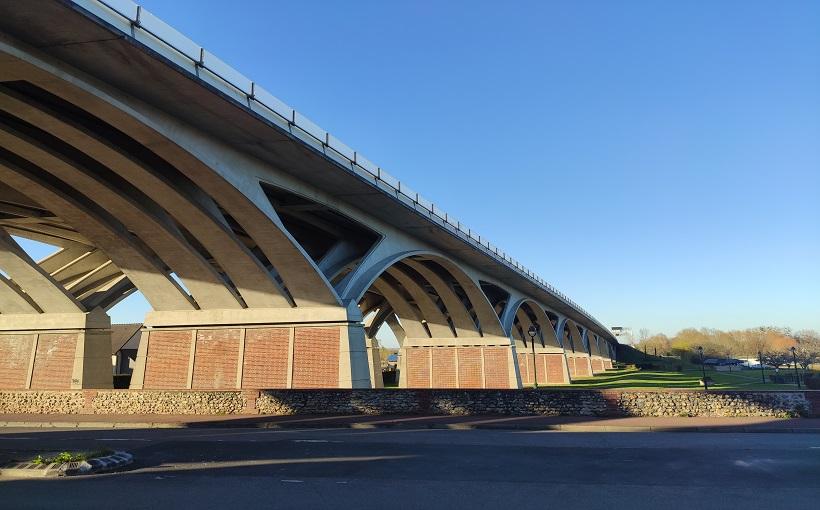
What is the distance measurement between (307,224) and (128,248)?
27.7ft

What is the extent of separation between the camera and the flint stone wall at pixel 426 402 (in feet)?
54.3

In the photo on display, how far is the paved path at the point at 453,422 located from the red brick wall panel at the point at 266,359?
12.8ft

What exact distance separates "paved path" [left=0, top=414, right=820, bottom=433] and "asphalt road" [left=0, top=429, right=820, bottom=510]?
42.9 inches

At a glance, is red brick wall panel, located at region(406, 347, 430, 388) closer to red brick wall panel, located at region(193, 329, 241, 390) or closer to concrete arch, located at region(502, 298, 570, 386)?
concrete arch, located at region(502, 298, 570, 386)

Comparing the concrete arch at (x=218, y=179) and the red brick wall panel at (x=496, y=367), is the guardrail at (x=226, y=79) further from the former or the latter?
the red brick wall panel at (x=496, y=367)

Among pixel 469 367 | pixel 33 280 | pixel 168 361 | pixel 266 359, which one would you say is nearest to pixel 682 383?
pixel 469 367

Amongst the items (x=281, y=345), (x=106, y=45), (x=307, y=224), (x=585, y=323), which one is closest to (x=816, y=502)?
(x=106, y=45)

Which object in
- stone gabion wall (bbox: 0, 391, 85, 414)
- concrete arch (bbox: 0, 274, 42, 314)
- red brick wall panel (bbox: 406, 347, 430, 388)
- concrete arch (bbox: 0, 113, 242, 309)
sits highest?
concrete arch (bbox: 0, 113, 242, 309)

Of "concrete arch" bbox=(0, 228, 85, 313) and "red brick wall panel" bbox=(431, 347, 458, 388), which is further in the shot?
"red brick wall panel" bbox=(431, 347, 458, 388)

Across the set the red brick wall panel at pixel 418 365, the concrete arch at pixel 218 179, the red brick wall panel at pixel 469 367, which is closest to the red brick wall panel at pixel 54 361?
the concrete arch at pixel 218 179

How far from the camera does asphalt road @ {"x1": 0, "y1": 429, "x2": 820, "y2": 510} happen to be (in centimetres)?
703

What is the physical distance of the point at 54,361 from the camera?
26.4 m

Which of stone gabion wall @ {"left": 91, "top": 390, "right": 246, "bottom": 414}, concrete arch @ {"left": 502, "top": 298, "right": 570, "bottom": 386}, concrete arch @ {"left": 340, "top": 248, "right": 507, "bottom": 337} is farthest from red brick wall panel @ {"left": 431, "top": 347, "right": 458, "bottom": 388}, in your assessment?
stone gabion wall @ {"left": 91, "top": 390, "right": 246, "bottom": 414}

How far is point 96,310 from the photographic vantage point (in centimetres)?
2731
